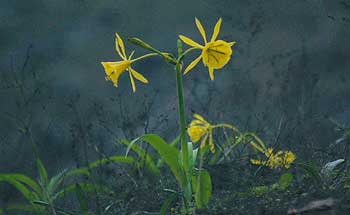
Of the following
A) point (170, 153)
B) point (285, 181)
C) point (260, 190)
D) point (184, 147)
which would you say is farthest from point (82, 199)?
point (285, 181)

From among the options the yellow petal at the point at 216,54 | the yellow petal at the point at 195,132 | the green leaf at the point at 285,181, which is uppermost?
the yellow petal at the point at 216,54

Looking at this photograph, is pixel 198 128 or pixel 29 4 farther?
pixel 29 4

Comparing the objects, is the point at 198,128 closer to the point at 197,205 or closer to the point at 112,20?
the point at 197,205

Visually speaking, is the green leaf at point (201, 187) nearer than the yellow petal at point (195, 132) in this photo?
Yes

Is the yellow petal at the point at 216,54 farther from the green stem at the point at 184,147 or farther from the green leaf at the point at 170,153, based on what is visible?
the green leaf at the point at 170,153

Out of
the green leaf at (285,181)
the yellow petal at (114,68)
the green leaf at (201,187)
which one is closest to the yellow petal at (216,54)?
the yellow petal at (114,68)

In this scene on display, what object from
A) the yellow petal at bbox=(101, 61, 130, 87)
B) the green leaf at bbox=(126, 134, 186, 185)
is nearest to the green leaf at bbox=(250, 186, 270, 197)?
the green leaf at bbox=(126, 134, 186, 185)

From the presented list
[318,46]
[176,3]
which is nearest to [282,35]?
[318,46]

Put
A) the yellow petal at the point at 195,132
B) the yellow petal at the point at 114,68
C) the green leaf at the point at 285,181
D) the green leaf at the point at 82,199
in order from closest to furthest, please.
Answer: the yellow petal at the point at 114,68 < the green leaf at the point at 285,181 < the green leaf at the point at 82,199 < the yellow petal at the point at 195,132
